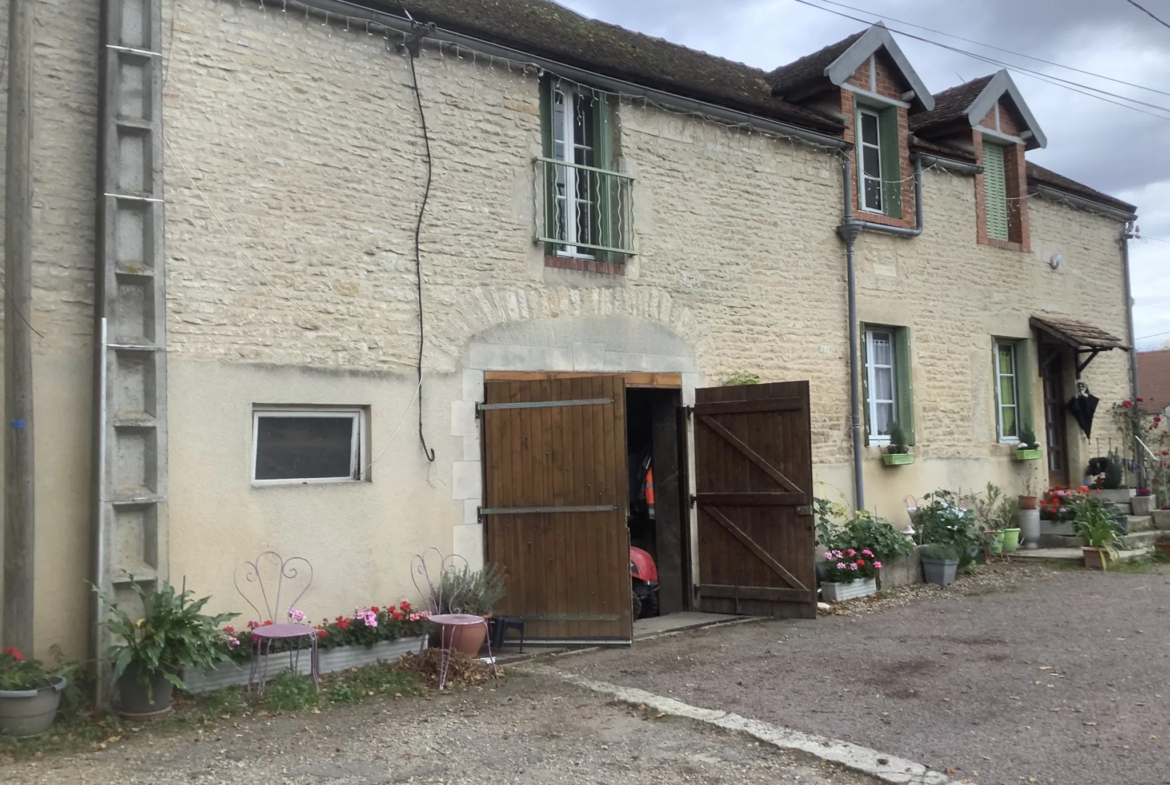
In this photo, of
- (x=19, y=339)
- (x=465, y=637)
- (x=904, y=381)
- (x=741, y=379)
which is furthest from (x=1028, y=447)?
(x=19, y=339)

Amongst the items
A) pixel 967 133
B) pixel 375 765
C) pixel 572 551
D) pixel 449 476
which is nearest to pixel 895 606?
pixel 572 551

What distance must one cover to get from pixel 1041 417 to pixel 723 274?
624 centimetres

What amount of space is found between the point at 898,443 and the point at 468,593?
600 cm

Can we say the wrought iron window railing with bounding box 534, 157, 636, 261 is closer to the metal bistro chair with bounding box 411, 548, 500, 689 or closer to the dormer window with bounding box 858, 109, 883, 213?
the metal bistro chair with bounding box 411, 548, 500, 689

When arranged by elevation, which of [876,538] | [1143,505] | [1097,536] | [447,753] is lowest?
[447,753]

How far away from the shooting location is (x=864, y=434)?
444 inches

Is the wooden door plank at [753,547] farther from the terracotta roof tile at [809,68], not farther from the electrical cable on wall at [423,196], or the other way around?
the terracotta roof tile at [809,68]

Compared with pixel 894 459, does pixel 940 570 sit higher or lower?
lower

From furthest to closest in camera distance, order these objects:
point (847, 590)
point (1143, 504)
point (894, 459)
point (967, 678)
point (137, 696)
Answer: point (1143, 504)
point (894, 459)
point (847, 590)
point (967, 678)
point (137, 696)

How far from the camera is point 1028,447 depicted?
13.1m

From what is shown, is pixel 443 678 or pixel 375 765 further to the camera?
pixel 443 678

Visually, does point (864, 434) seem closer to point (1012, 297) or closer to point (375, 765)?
point (1012, 297)

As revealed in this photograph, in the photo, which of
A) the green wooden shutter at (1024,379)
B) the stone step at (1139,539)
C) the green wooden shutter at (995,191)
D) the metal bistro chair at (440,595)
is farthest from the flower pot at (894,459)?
the metal bistro chair at (440,595)

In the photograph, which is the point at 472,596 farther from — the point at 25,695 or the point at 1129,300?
the point at 1129,300
